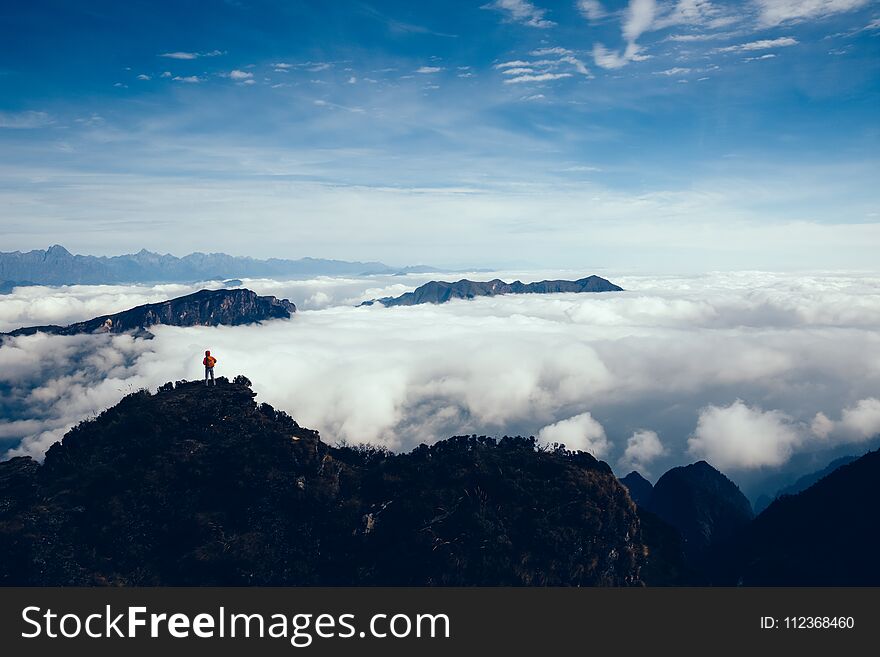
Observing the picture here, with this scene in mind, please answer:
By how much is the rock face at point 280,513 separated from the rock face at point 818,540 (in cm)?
2927

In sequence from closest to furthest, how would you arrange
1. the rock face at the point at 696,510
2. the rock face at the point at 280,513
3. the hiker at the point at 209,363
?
the rock face at the point at 280,513 → the hiker at the point at 209,363 → the rock face at the point at 696,510

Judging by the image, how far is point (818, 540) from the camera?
85.9 m

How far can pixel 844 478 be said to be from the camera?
96.2 m

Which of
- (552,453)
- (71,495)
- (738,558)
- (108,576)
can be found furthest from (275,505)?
(738,558)

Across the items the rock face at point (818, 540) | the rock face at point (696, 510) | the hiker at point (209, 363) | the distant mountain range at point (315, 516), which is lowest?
the rock face at point (696, 510)

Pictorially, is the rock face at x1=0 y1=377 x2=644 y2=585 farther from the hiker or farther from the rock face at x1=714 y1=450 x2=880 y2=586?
the rock face at x1=714 y1=450 x2=880 y2=586

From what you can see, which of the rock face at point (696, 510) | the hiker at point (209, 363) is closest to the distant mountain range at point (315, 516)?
the hiker at point (209, 363)

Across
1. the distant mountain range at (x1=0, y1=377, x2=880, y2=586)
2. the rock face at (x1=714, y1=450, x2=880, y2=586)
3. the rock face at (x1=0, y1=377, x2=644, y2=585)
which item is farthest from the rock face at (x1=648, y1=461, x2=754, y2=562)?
the rock face at (x1=0, y1=377, x2=644, y2=585)

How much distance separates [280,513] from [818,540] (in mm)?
87862

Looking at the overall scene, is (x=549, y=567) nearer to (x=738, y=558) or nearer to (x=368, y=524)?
(x=368, y=524)

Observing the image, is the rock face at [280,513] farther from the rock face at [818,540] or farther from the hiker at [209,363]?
the rock face at [818,540]

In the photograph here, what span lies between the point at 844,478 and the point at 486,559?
260ft

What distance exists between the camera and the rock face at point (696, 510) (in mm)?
133000

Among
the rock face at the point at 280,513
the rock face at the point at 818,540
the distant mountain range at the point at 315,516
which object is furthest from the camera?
the rock face at the point at 818,540
